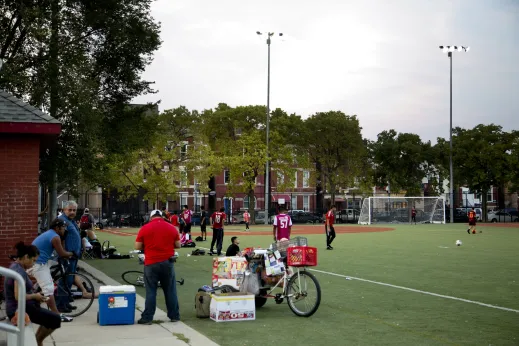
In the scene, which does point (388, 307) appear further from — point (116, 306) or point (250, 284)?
point (116, 306)

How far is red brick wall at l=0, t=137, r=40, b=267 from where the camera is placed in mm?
12867

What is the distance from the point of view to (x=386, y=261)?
21844 millimetres

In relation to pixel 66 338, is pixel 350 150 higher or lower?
higher

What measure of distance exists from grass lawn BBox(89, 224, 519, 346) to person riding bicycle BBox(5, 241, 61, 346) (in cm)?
255

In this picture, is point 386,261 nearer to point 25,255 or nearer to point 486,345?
point 486,345

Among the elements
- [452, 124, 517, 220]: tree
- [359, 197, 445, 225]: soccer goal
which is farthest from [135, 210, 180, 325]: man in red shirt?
[452, 124, 517, 220]: tree

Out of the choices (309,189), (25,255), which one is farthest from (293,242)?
(309,189)

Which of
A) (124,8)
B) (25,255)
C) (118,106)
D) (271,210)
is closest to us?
(25,255)

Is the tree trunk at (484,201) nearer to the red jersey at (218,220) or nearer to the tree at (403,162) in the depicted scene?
the tree at (403,162)

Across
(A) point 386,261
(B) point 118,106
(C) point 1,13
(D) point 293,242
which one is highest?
(C) point 1,13

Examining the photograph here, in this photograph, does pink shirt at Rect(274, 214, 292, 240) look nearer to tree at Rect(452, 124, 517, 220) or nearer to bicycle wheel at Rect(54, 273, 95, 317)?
bicycle wheel at Rect(54, 273, 95, 317)

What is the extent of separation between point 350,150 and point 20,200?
213ft

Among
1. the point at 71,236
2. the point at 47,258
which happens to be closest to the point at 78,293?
the point at 71,236

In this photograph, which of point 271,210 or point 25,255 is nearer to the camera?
point 25,255
